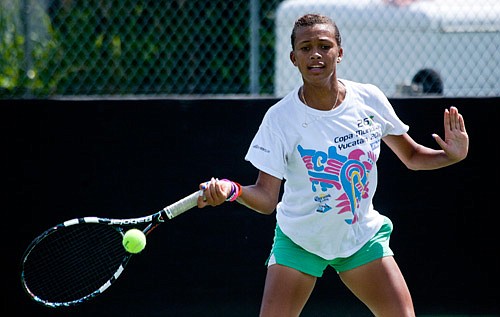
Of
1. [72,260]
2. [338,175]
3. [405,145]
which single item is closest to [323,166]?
[338,175]

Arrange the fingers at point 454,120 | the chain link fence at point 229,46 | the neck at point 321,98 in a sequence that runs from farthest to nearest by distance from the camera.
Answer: the chain link fence at point 229,46 → the fingers at point 454,120 → the neck at point 321,98

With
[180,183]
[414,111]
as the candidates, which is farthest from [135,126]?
[414,111]

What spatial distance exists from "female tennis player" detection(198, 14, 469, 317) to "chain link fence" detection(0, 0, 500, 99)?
8.18 ft

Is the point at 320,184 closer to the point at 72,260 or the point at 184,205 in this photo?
the point at 184,205

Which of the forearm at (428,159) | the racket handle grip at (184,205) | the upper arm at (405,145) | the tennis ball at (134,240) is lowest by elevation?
the tennis ball at (134,240)

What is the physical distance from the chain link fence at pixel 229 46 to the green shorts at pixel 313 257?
2.60 m

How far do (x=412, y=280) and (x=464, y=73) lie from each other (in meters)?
1.88

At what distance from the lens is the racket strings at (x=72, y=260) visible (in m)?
5.58

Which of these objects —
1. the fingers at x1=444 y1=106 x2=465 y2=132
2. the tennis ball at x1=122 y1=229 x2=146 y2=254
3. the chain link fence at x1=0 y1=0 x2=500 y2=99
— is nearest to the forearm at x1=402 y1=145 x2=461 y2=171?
the fingers at x1=444 y1=106 x2=465 y2=132

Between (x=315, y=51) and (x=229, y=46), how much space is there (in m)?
2.95

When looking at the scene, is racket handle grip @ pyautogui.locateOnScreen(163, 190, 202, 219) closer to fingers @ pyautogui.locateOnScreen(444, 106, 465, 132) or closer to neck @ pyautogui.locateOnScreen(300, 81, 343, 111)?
neck @ pyautogui.locateOnScreen(300, 81, 343, 111)

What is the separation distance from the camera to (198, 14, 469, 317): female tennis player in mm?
4219

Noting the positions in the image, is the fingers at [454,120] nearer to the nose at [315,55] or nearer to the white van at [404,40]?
the nose at [315,55]

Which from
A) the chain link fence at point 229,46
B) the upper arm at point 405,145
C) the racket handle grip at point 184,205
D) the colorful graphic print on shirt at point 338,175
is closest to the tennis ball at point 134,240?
the racket handle grip at point 184,205
